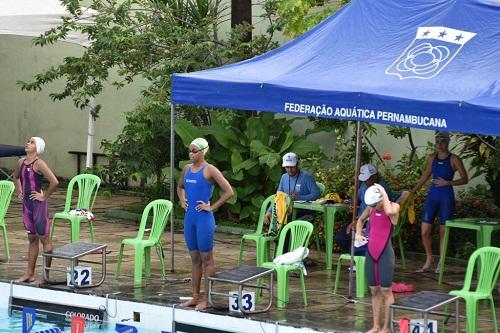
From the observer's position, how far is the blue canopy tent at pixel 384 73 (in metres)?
12.4

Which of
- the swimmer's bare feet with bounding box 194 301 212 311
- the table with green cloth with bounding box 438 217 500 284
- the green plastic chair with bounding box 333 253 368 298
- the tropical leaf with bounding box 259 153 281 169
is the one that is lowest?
the swimmer's bare feet with bounding box 194 301 212 311

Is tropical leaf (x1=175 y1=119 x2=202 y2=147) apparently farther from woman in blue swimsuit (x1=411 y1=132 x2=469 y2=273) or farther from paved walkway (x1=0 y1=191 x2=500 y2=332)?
woman in blue swimsuit (x1=411 y1=132 x2=469 y2=273)

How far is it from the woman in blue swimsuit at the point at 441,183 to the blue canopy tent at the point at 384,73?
1.71 m

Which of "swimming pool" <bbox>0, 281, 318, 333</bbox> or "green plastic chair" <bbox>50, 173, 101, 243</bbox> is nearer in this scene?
"swimming pool" <bbox>0, 281, 318, 333</bbox>

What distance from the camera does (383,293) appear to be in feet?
39.5

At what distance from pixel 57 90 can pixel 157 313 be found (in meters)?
12.8

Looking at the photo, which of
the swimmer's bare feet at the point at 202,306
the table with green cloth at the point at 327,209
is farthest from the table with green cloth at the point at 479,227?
the swimmer's bare feet at the point at 202,306

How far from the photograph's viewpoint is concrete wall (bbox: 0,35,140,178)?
24.3 metres

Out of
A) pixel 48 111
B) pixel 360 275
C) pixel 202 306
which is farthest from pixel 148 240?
pixel 48 111

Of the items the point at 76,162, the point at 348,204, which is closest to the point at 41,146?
the point at 348,204

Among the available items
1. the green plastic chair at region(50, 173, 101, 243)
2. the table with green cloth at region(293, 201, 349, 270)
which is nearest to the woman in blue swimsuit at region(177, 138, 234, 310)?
the table with green cloth at region(293, 201, 349, 270)

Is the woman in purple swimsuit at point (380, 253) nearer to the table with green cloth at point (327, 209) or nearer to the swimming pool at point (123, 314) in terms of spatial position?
the swimming pool at point (123, 314)

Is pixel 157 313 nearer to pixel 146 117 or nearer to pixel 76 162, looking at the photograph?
pixel 146 117

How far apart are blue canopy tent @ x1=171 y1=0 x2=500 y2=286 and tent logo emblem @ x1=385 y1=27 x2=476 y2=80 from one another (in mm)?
11
